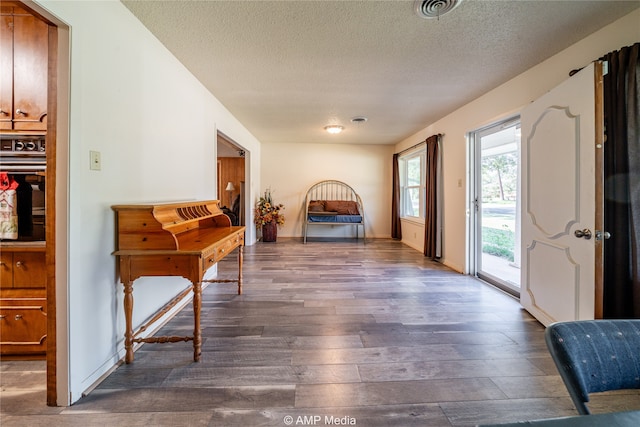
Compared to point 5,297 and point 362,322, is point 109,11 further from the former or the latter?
point 362,322

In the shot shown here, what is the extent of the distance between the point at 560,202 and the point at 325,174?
481 cm

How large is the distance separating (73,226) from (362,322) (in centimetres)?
200

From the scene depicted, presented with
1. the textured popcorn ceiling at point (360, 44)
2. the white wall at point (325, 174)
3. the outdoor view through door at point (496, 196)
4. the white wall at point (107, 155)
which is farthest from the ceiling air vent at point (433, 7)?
the white wall at point (325, 174)

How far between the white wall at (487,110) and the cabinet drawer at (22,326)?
4.05 meters

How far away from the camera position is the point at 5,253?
158 cm

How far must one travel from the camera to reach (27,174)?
1.59 metres

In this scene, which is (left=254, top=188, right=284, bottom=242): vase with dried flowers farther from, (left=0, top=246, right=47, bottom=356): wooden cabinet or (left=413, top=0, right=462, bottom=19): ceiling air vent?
(left=413, top=0, right=462, bottom=19): ceiling air vent

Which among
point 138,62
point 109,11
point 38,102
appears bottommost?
point 38,102

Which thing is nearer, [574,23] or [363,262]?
[574,23]

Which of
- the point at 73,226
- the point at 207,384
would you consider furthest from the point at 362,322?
the point at 73,226

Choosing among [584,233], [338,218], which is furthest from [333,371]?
[338,218]

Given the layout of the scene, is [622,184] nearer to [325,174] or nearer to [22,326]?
[22,326]

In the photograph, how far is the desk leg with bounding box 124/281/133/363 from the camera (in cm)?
162

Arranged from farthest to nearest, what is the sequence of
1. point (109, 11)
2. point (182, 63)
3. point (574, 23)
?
point (182, 63) < point (574, 23) < point (109, 11)
